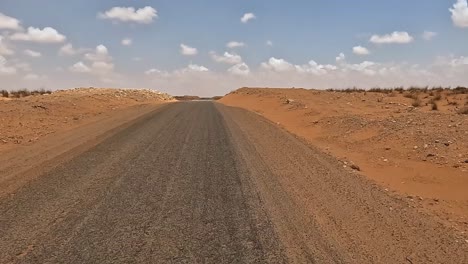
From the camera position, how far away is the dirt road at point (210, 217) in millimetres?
5109

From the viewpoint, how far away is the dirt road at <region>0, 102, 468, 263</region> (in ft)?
16.8

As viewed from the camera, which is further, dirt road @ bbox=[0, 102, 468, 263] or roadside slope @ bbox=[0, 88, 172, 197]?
roadside slope @ bbox=[0, 88, 172, 197]

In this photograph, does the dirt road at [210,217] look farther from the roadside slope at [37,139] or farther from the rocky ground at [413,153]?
the rocky ground at [413,153]

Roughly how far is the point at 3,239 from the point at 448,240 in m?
5.97

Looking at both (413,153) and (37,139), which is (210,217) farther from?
(37,139)

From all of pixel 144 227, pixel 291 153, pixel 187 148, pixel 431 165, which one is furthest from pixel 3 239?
pixel 431 165

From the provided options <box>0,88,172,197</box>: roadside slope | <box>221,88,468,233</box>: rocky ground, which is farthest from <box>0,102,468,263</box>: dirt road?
<box>221,88,468,233</box>: rocky ground

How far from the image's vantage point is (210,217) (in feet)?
20.7

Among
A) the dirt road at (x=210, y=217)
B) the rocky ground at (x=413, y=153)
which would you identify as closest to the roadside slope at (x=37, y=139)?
the dirt road at (x=210, y=217)

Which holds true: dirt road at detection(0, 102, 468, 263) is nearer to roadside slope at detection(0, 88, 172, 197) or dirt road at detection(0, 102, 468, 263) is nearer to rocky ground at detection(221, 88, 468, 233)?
roadside slope at detection(0, 88, 172, 197)

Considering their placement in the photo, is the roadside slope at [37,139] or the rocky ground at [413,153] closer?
the rocky ground at [413,153]

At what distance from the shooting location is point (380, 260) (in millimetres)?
5086

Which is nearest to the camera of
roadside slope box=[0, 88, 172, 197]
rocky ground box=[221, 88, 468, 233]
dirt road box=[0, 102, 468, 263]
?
dirt road box=[0, 102, 468, 263]

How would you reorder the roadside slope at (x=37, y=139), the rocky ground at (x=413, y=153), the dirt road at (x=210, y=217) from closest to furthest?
1. the dirt road at (x=210, y=217)
2. the rocky ground at (x=413, y=153)
3. the roadside slope at (x=37, y=139)
